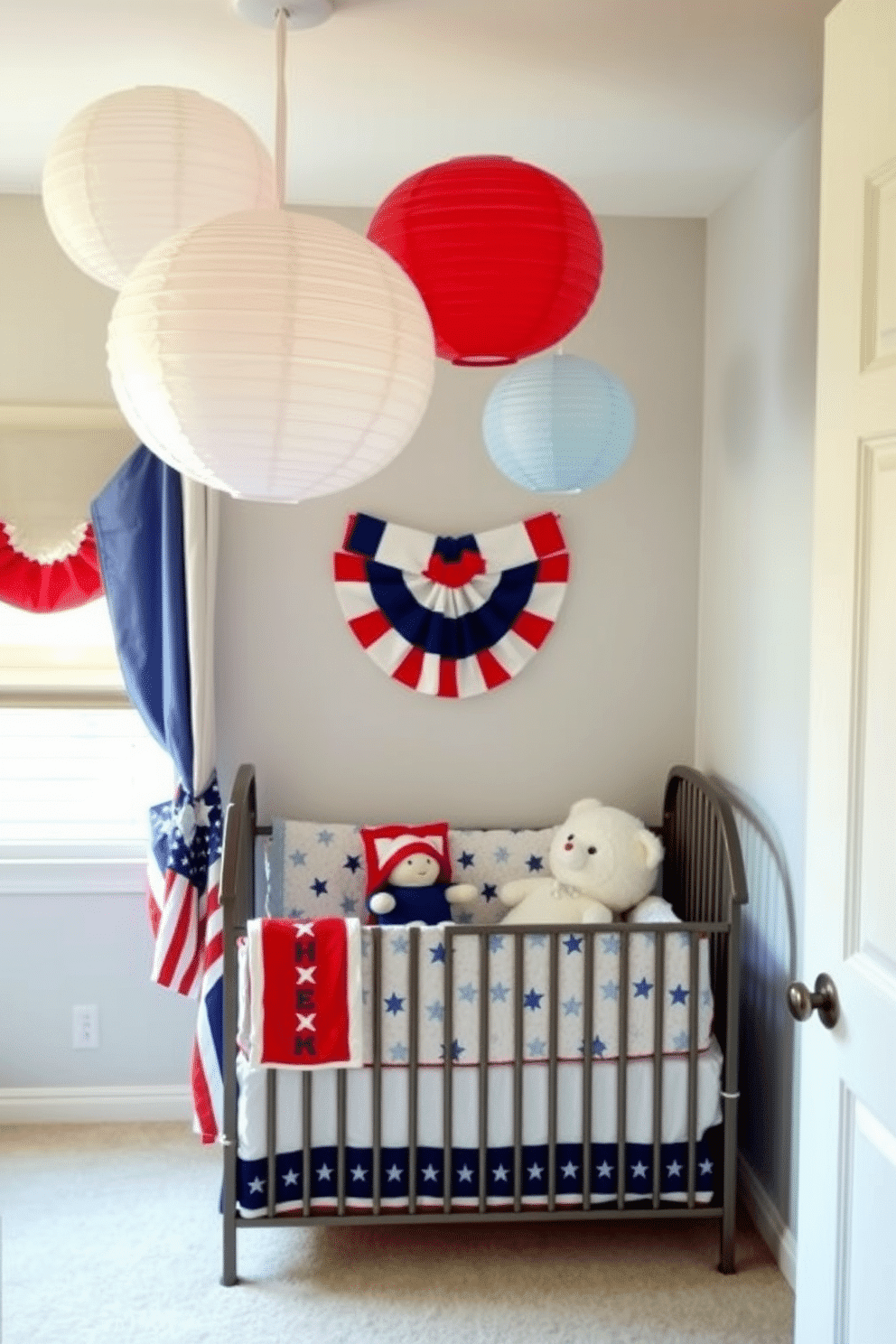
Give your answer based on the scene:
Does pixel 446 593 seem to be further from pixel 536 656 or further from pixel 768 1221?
pixel 768 1221

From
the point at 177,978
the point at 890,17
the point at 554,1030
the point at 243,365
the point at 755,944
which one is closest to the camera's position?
the point at 243,365

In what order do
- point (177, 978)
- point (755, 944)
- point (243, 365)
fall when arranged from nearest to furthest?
point (243, 365), point (755, 944), point (177, 978)

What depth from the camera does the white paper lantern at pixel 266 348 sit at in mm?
1227

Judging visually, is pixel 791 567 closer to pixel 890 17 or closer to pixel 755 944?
pixel 755 944

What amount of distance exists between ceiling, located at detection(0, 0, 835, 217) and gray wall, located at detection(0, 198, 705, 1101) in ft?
1.53

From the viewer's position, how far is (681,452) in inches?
135

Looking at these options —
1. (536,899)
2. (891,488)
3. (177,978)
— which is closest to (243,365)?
(891,488)

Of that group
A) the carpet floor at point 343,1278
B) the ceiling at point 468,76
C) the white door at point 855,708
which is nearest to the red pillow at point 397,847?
the carpet floor at point 343,1278

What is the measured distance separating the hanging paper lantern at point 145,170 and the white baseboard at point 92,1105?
233cm

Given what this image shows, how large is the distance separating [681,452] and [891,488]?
2003mm

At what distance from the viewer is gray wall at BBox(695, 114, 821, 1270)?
2.72 m

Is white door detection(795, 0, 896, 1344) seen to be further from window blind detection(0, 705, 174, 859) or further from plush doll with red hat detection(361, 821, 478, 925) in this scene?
window blind detection(0, 705, 174, 859)

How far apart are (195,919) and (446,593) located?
3.18 feet

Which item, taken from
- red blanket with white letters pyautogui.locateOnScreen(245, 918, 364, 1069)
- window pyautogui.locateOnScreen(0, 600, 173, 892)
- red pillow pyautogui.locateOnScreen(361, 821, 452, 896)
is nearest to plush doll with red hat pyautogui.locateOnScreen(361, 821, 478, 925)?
red pillow pyautogui.locateOnScreen(361, 821, 452, 896)
